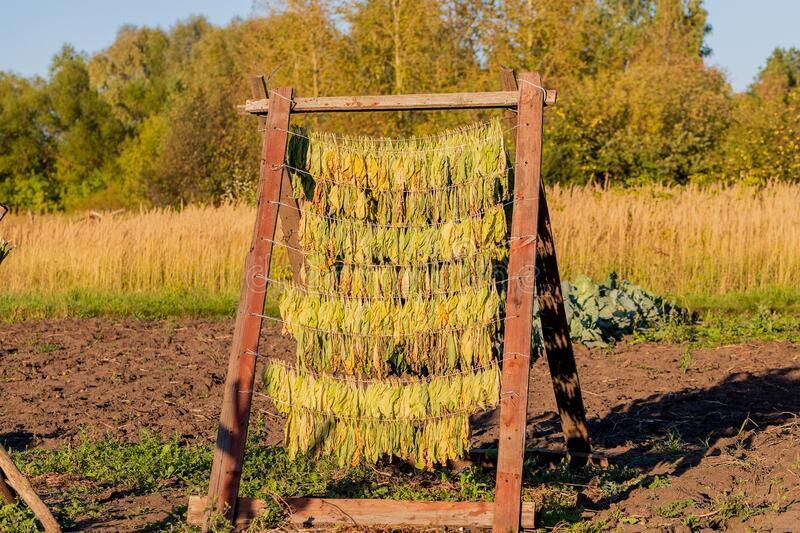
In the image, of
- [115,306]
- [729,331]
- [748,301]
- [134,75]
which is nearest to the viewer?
[729,331]

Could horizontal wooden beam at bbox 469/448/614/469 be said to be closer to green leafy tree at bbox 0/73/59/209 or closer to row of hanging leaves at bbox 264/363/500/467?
row of hanging leaves at bbox 264/363/500/467

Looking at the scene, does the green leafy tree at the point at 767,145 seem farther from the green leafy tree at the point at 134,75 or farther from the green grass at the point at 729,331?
the green leafy tree at the point at 134,75

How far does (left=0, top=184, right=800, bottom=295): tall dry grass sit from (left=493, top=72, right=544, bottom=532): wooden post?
9.36 metres

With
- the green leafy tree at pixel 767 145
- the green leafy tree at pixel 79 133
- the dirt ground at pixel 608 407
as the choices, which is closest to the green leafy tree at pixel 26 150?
the green leafy tree at pixel 79 133

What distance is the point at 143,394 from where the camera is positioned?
8.17 m

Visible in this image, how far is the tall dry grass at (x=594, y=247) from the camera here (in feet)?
45.2

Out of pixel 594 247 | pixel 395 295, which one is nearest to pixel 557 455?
pixel 395 295

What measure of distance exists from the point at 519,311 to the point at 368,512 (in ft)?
3.99

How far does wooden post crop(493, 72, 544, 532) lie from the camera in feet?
14.5

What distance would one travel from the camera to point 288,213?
5164 millimetres

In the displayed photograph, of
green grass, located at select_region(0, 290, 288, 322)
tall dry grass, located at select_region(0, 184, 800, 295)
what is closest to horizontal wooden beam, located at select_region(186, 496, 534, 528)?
green grass, located at select_region(0, 290, 288, 322)

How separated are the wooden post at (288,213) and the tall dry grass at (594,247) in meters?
9.01

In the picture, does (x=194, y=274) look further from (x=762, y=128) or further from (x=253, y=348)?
(x=762, y=128)

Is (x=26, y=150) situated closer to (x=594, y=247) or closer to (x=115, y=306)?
(x=115, y=306)
